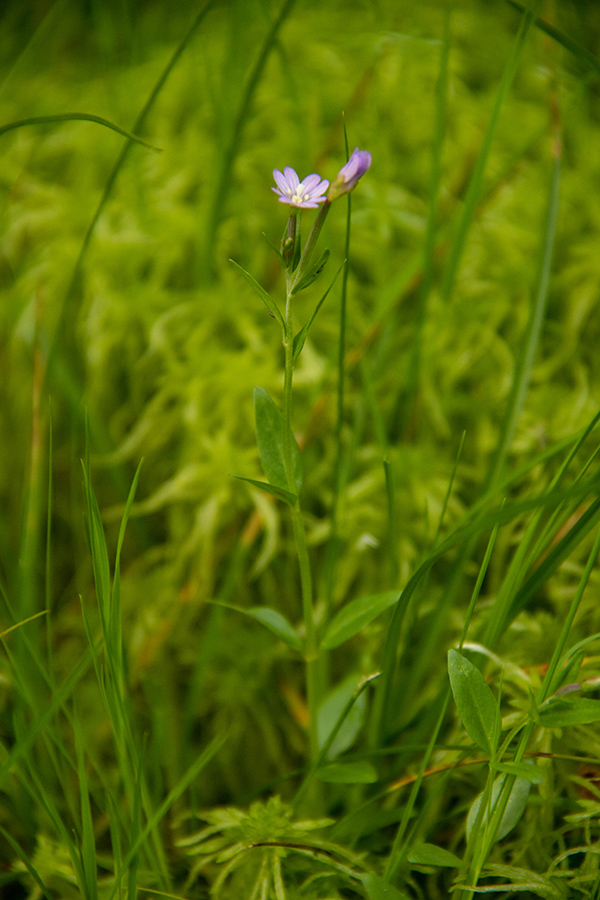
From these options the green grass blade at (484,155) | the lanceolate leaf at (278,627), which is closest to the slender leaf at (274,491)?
the lanceolate leaf at (278,627)

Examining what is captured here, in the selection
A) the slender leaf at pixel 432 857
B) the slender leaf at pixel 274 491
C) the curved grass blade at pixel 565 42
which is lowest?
the slender leaf at pixel 432 857

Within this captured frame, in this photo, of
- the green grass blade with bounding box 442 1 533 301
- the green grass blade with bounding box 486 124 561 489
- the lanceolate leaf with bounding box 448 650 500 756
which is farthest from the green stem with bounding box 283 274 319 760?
the green grass blade with bounding box 442 1 533 301

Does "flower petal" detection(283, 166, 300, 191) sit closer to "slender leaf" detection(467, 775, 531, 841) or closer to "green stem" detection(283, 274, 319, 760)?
"green stem" detection(283, 274, 319, 760)

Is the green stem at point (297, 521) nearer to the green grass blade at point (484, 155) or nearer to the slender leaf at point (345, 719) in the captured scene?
the slender leaf at point (345, 719)

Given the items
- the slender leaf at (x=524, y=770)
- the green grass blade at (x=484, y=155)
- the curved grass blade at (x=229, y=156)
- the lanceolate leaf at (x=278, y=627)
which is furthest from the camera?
the curved grass blade at (x=229, y=156)

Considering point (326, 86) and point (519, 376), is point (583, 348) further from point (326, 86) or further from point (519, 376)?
point (326, 86)

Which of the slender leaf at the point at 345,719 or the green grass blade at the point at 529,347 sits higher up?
the green grass blade at the point at 529,347

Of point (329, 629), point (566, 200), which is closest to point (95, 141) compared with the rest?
point (566, 200)
